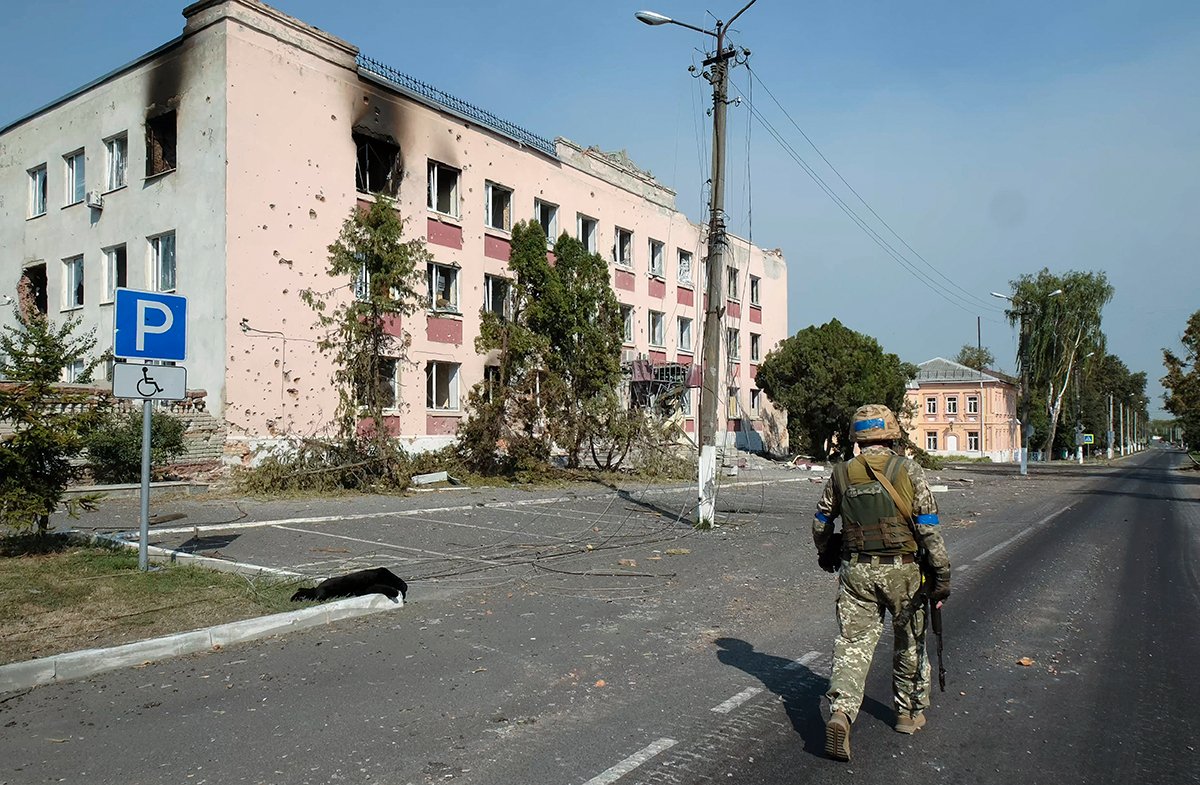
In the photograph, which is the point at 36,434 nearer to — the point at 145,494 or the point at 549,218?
the point at 145,494

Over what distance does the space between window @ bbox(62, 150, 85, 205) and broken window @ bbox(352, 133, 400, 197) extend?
830 cm

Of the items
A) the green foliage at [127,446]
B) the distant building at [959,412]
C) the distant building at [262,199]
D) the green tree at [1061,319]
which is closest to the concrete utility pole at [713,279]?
the distant building at [262,199]

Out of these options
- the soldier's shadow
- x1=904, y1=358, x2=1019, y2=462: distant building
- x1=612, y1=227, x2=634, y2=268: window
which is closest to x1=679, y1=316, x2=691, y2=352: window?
x1=612, y1=227, x2=634, y2=268: window

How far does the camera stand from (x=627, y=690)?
5.58m

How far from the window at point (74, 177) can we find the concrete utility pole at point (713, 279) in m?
18.6

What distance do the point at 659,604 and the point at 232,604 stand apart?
3.94 meters

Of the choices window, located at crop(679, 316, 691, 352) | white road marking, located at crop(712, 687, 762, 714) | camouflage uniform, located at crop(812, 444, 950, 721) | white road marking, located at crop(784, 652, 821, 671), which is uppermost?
window, located at crop(679, 316, 691, 352)

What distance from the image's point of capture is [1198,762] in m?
4.46

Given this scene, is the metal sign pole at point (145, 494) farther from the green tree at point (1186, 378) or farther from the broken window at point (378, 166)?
the green tree at point (1186, 378)

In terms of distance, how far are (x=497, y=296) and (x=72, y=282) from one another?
1238 cm

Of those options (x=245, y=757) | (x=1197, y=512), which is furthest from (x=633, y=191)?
(x=245, y=757)

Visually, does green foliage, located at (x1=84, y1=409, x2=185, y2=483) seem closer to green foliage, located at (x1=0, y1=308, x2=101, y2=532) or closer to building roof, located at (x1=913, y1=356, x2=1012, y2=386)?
green foliage, located at (x1=0, y1=308, x2=101, y2=532)

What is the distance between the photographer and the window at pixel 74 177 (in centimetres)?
2466

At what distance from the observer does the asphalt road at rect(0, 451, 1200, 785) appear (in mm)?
4328
